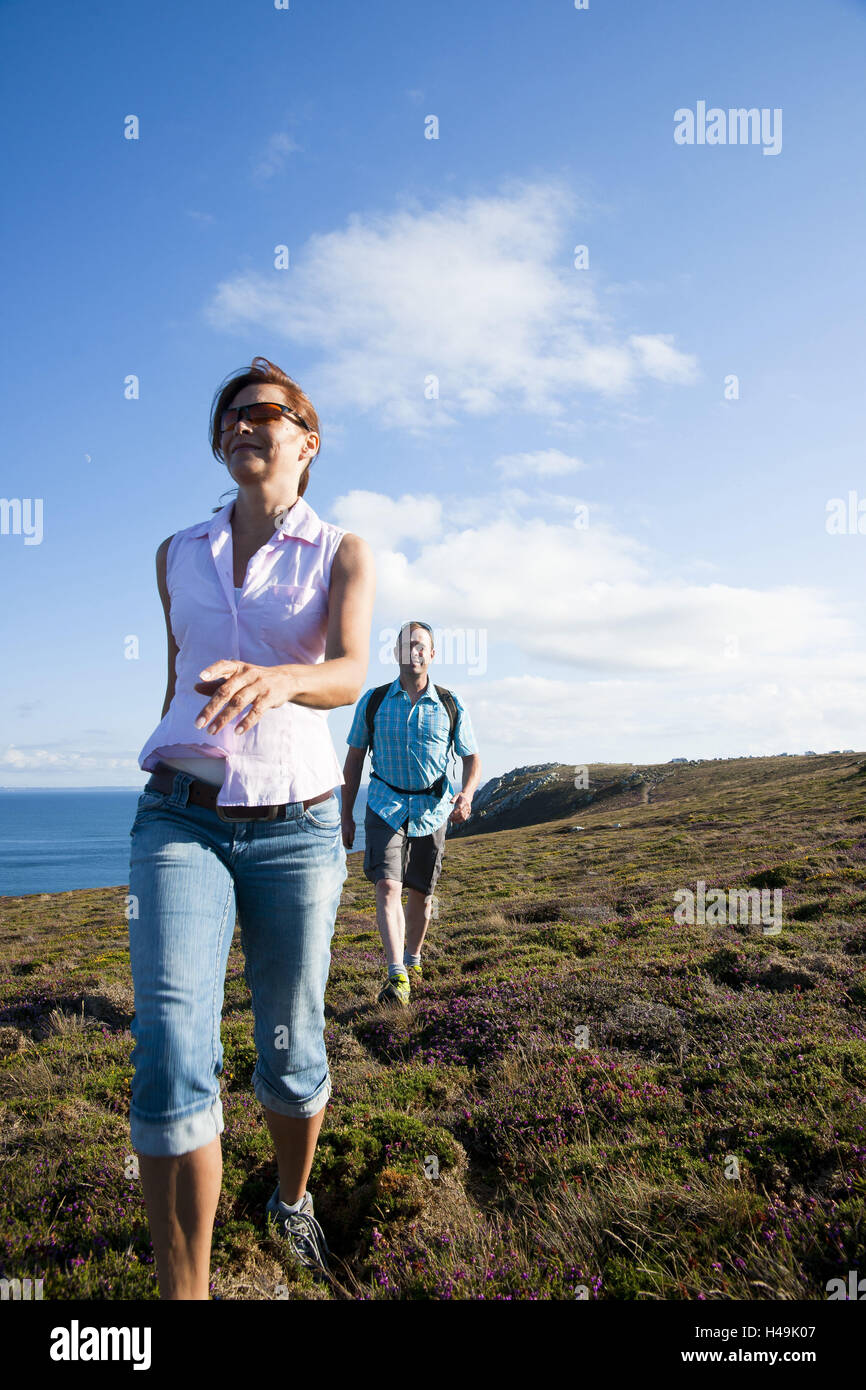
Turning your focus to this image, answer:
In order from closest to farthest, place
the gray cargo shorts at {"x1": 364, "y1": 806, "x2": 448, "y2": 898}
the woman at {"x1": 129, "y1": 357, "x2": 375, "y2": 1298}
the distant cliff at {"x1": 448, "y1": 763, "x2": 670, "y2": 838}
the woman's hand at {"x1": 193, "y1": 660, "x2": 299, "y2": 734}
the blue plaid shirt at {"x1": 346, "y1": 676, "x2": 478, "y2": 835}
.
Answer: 1. the woman's hand at {"x1": 193, "y1": 660, "x2": 299, "y2": 734}
2. the woman at {"x1": 129, "y1": 357, "x2": 375, "y2": 1298}
3. the gray cargo shorts at {"x1": 364, "y1": 806, "x2": 448, "y2": 898}
4. the blue plaid shirt at {"x1": 346, "y1": 676, "x2": 478, "y2": 835}
5. the distant cliff at {"x1": 448, "y1": 763, "x2": 670, "y2": 838}

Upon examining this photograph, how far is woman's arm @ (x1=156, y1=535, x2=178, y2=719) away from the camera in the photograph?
3.05 metres

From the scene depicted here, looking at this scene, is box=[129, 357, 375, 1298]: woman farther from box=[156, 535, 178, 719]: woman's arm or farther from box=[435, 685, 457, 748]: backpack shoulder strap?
box=[435, 685, 457, 748]: backpack shoulder strap

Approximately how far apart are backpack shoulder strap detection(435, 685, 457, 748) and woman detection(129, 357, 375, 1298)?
4346 millimetres

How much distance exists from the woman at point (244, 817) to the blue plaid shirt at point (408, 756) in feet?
12.8

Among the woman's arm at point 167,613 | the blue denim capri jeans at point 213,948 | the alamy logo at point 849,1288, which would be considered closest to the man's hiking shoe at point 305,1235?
the blue denim capri jeans at point 213,948

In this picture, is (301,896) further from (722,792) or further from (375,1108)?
(722,792)

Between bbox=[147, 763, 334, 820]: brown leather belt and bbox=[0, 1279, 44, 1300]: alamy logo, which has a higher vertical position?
bbox=[147, 763, 334, 820]: brown leather belt

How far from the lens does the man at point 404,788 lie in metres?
6.84

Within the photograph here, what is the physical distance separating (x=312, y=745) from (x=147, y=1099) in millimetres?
1294

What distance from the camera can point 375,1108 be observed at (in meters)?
4.70

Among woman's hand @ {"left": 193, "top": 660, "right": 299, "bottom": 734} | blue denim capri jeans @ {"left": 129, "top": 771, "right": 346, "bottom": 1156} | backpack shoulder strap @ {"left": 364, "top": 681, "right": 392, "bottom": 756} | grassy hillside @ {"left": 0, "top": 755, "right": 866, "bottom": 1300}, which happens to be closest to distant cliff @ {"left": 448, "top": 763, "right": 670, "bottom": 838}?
grassy hillside @ {"left": 0, "top": 755, "right": 866, "bottom": 1300}

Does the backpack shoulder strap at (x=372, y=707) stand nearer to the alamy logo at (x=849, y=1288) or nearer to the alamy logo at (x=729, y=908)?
the alamy logo at (x=849, y=1288)
